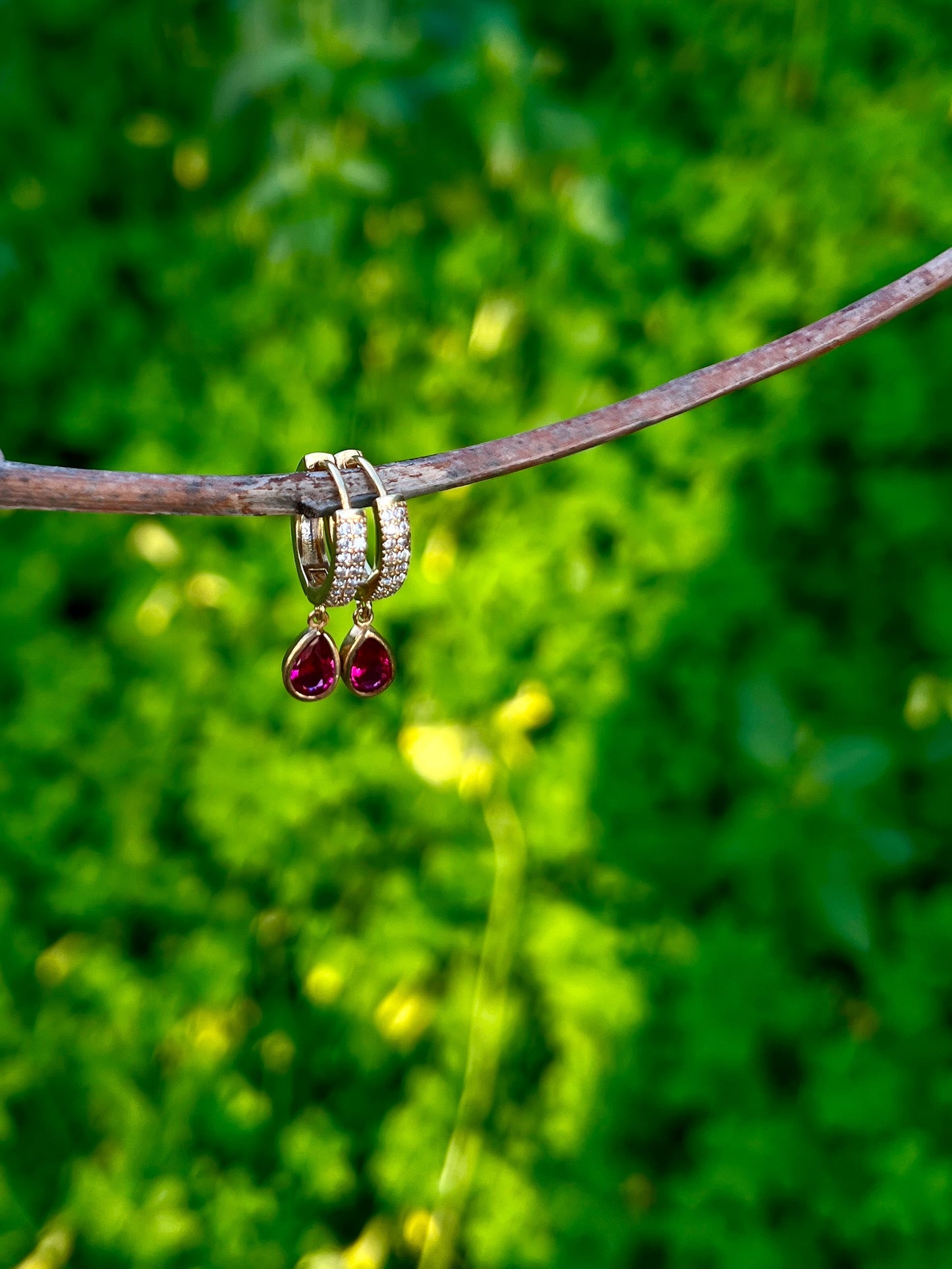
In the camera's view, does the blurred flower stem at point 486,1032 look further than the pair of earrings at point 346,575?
Yes

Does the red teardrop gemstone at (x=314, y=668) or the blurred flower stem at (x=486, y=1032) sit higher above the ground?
the red teardrop gemstone at (x=314, y=668)

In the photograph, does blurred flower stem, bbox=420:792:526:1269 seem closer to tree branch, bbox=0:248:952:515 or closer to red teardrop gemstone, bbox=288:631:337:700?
red teardrop gemstone, bbox=288:631:337:700

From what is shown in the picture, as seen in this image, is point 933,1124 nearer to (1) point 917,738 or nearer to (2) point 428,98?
(1) point 917,738

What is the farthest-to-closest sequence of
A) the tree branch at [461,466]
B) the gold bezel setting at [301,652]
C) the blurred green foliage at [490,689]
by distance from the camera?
the blurred green foliage at [490,689], the gold bezel setting at [301,652], the tree branch at [461,466]

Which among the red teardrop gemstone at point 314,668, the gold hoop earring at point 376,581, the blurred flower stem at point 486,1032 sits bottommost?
the blurred flower stem at point 486,1032

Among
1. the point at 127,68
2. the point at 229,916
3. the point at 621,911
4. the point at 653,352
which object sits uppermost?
the point at 127,68

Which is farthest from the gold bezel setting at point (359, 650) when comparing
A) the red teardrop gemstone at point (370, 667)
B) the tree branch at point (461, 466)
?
the tree branch at point (461, 466)

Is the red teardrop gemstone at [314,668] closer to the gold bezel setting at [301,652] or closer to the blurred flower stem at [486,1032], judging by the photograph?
the gold bezel setting at [301,652]

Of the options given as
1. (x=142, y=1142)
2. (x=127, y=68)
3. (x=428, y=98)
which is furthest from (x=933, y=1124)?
(x=127, y=68)
